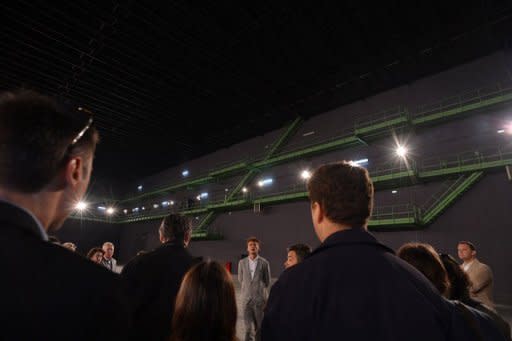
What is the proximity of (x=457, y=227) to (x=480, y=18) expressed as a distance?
337 inches

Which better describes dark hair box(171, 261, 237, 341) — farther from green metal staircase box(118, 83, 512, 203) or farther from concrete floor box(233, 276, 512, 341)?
green metal staircase box(118, 83, 512, 203)

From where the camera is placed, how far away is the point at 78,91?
1512 centimetres

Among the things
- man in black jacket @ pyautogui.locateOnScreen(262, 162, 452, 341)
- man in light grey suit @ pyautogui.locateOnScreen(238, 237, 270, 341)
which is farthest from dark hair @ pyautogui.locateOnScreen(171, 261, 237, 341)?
man in light grey suit @ pyautogui.locateOnScreen(238, 237, 270, 341)

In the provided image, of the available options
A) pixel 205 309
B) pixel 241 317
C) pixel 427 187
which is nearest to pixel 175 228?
pixel 205 309

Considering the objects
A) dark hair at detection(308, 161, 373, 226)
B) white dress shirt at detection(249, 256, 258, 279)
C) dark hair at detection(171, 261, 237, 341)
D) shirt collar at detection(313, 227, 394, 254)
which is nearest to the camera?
shirt collar at detection(313, 227, 394, 254)

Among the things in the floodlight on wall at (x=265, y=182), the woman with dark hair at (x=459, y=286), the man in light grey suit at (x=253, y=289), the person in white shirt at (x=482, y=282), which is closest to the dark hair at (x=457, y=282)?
the woman with dark hair at (x=459, y=286)

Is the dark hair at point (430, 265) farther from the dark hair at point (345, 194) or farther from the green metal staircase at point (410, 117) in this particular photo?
the green metal staircase at point (410, 117)

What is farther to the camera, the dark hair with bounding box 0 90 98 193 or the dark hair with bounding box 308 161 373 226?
the dark hair with bounding box 308 161 373 226

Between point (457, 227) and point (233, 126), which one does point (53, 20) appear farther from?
point (457, 227)

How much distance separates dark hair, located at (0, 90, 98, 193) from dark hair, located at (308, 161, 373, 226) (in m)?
1.26

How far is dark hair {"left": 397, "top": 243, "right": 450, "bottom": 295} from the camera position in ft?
6.80

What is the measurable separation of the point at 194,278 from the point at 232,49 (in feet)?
40.2

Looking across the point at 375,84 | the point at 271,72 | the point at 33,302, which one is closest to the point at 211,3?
the point at 271,72

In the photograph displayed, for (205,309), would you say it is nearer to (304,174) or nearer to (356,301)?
(356,301)
